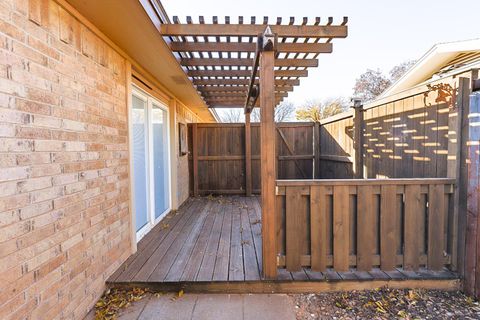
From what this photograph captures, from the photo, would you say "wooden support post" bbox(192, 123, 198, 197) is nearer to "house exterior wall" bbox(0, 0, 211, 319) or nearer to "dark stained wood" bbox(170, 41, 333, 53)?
"dark stained wood" bbox(170, 41, 333, 53)

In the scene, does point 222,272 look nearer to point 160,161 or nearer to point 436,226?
point 436,226

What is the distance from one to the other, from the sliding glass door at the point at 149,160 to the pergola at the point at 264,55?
0.84m

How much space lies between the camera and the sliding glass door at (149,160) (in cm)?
329

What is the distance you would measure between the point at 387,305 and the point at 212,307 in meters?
1.44

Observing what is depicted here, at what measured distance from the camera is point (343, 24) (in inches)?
95.7

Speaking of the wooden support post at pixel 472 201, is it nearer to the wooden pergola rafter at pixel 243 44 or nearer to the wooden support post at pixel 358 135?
the wooden pergola rafter at pixel 243 44

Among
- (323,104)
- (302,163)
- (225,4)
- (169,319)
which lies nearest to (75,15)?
(225,4)

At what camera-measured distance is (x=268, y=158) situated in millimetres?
2225

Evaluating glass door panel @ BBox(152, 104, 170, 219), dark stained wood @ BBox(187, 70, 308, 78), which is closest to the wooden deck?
glass door panel @ BBox(152, 104, 170, 219)

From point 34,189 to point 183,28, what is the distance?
188 cm

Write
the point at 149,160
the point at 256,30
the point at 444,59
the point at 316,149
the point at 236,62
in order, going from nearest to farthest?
the point at 256,30
the point at 236,62
the point at 149,160
the point at 444,59
the point at 316,149

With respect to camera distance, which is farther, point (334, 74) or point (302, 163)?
point (334, 74)

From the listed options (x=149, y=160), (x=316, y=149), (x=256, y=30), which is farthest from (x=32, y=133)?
(x=316, y=149)

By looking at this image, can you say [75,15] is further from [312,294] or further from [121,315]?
[312,294]
